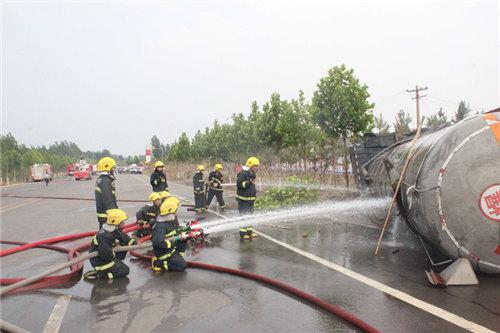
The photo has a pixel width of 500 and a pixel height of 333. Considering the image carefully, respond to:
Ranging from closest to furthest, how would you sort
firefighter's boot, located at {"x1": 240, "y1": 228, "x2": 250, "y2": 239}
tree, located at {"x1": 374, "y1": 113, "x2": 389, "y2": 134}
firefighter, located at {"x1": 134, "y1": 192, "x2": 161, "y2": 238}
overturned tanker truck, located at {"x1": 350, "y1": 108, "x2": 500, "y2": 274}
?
overturned tanker truck, located at {"x1": 350, "y1": 108, "x2": 500, "y2": 274}
firefighter's boot, located at {"x1": 240, "y1": 228, "x2": 250, "y2": 239}
firefighter, located at {"x1": 134, "y1": 192, "x2": 161, "y2": 238}
tree, located at {"x1": 374, "y1": 113, "x2": 389, "y2": 134}

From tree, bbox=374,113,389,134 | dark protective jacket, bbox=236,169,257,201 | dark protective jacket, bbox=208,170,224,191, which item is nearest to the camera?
dark protective jacket, bbox=236,169,257,201

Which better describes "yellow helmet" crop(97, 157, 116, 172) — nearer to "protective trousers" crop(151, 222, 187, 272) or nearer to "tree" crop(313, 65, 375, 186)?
"protective trousers" crop(151, 222, 187, 272)

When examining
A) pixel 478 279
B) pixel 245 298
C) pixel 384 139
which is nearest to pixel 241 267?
pixel 245 298

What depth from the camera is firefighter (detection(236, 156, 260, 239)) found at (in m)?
8.43

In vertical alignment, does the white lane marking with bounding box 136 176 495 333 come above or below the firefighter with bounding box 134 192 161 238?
below

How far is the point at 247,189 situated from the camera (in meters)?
8.59

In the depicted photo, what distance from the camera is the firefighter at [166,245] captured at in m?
6.18

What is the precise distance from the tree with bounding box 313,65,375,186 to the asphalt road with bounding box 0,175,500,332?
8930mm

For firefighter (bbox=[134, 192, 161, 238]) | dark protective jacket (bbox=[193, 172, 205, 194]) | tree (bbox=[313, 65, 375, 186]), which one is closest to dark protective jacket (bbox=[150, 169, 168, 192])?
dark protective jacket (bbox=[193, 172, 205, 194])

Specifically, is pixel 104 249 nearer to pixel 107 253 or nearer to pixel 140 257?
pixel 107 253

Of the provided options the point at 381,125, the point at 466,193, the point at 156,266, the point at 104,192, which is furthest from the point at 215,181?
the point at 381,125

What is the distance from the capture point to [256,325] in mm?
4074

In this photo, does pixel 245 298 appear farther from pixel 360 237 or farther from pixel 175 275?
pixel 360 237

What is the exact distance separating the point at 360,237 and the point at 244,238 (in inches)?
95.4
